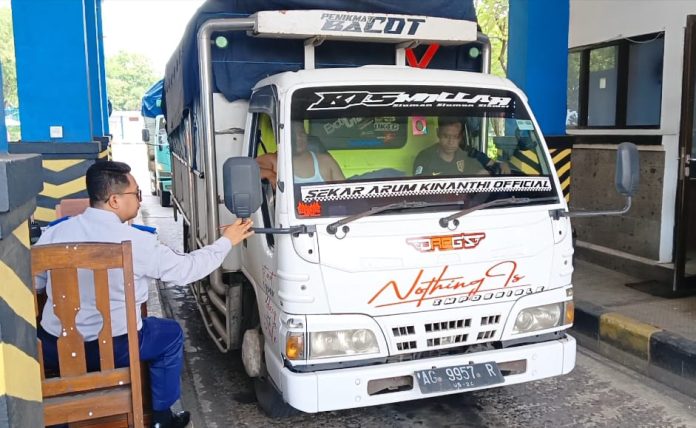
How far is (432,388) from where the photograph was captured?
309 cm

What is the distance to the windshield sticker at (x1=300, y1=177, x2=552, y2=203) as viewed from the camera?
3234 mm

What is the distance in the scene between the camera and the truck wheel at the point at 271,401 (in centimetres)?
349

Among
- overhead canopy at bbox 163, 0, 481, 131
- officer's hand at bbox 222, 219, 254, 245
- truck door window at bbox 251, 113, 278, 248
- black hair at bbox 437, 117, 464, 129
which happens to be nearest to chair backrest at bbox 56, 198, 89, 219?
overhead canopy at bbox 163, 0, 481, 131

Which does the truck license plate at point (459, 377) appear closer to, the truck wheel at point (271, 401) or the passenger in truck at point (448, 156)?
the truck wheel at point (271, 401)

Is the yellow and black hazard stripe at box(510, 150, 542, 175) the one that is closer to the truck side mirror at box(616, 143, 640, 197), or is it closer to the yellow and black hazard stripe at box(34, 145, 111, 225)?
the truck side mirror at box(616, 143, 640, 197)

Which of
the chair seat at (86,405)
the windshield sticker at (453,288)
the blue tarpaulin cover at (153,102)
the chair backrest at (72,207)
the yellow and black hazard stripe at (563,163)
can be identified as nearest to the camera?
the chair seat at (86,405)

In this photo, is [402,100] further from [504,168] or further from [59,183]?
[59,183]

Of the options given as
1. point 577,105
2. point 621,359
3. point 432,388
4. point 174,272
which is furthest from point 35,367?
point 577,105

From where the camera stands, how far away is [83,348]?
8.81 feet

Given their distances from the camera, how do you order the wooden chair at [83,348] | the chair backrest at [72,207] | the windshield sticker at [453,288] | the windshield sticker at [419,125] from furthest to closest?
the chair backrest at [72,207]
the windshield sticker at [419,125]
the windshield sticker at [453,288]
the wooden chair at [83,348]

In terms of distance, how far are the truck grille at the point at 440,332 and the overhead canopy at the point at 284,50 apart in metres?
1.91

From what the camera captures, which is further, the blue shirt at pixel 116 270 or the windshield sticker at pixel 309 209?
the windshield sticker at pixel 309 209

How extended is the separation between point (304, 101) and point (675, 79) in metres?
4.54

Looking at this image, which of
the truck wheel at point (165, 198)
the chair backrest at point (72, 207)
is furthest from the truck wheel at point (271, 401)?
the truck wheel at point (165, 198)
